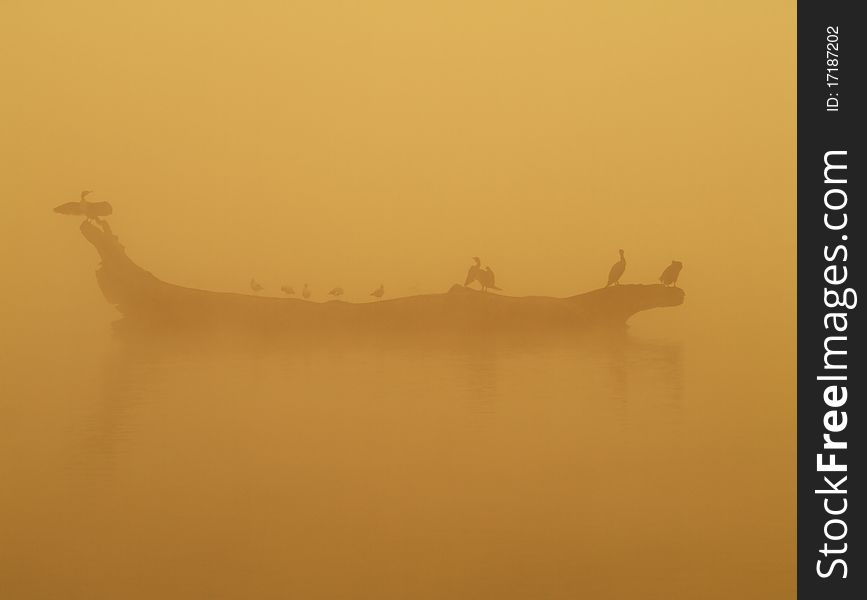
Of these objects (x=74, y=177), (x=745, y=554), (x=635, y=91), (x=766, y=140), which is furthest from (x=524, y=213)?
(x=74, y=177)

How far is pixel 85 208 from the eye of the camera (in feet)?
7.80

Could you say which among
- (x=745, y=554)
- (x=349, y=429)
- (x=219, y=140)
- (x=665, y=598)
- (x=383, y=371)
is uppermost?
(x=219, y=140)

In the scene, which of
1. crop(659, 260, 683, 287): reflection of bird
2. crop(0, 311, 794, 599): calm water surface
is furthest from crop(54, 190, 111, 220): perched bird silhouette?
crop(659, 260, 683, 287): reflection of bird

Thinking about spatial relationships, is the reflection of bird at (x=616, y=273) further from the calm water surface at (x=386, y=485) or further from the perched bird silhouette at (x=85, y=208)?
the perched bird silhouette at (x=85, y=208)

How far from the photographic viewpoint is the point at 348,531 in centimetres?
233

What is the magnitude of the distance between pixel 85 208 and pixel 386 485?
4.15ft
